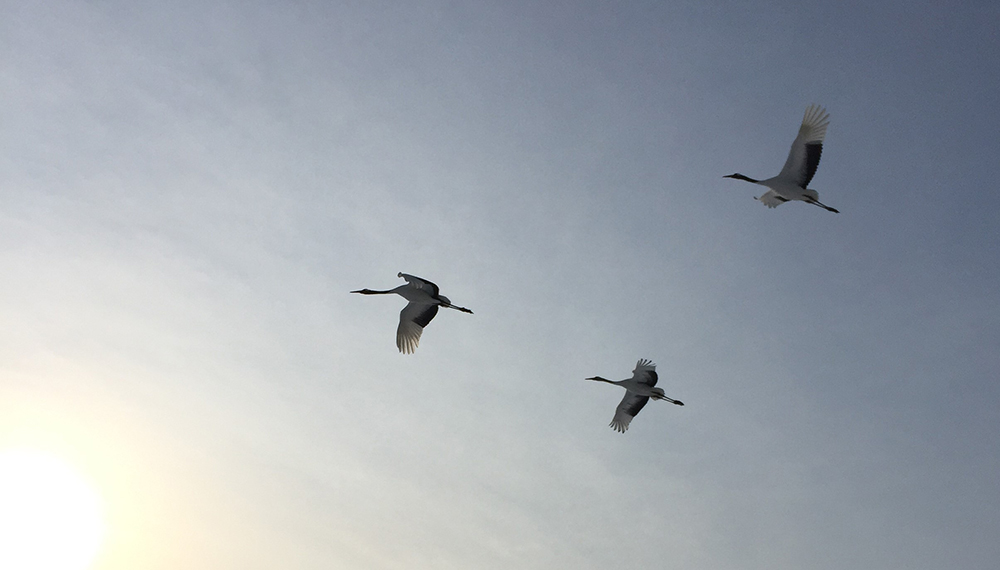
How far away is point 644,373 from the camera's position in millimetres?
42719

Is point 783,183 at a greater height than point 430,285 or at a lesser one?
greater

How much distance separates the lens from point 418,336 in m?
38.5

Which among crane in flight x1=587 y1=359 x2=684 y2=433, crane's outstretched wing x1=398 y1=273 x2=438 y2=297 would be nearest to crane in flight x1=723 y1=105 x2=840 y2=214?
crane in flight x1=587 y1=359 x2=684 y2=433

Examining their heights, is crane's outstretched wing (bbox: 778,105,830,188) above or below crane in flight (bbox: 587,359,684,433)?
above

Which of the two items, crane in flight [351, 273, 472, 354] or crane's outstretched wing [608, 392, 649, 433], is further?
crane's outstretched wing [608, 392, 649, 433]

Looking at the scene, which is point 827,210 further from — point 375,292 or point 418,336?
point 375,292

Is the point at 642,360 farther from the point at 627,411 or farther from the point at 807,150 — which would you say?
the point at 807,150

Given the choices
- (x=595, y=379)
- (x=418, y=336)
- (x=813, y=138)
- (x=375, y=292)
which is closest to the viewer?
(x=813, y=138)

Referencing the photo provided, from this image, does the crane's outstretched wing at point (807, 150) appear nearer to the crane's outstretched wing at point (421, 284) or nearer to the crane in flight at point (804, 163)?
the crane in flight at point (804, 163)

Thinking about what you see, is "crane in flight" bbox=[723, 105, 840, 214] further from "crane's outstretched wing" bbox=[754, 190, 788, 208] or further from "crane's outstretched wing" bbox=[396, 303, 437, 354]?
"crane's outstretched wing" bbox=[396, 303, 437, 354]

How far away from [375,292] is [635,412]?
14640 millimetres

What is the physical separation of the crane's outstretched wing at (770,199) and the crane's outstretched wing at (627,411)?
11.4 meters

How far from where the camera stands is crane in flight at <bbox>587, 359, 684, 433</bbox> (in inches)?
→ 1676

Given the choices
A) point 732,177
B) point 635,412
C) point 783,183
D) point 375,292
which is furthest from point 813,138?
point 375,292
